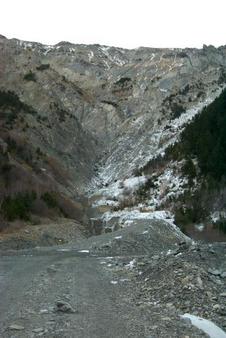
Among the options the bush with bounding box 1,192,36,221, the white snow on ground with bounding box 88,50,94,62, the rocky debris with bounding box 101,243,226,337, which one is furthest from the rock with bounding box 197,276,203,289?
the white snow on ground with bounding box 88,50,94,62

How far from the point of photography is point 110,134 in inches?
4692

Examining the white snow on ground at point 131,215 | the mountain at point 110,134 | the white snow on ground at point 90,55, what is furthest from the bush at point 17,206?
the white snow on ground at point 90,55

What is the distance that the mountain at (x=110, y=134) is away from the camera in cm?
5241

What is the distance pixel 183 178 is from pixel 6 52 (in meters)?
64.2

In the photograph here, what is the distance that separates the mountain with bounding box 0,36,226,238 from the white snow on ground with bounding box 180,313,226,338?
27.1 meters

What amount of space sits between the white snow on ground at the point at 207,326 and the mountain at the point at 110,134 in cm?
2708

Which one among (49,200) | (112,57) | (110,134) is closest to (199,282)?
(49,200)

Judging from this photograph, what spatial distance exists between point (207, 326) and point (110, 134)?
10977cm

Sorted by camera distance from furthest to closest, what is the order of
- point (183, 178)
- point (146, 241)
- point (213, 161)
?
point (183, 178) → point (213, 161) → point (146, 241)

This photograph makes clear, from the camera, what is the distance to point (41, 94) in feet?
349

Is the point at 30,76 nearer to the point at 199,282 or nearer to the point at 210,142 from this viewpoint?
the point at 210,142

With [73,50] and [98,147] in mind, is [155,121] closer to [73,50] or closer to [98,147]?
[98,147]

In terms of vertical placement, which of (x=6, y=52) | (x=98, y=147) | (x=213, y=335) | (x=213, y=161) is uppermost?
(x=6, y=52)

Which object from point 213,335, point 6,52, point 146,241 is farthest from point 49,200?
point 6,52
